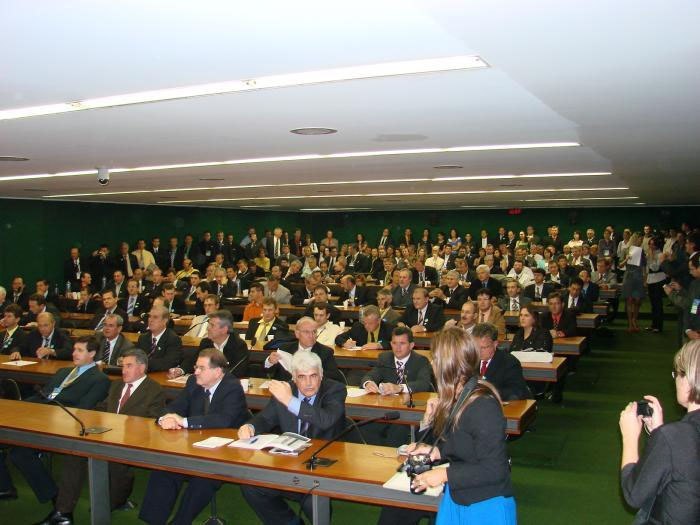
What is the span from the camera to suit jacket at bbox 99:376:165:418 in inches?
187

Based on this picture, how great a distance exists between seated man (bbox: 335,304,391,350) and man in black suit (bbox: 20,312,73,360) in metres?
2.90

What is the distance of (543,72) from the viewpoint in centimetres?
354

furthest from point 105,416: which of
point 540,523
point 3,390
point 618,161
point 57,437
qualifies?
point 618,161

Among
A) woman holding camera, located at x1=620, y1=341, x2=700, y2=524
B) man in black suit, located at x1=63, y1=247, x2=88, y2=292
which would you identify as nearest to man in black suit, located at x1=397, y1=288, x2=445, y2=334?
woman holding camera, located at x1=620, y1=341, x2=700, y2=524

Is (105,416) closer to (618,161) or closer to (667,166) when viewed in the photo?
(618,161)

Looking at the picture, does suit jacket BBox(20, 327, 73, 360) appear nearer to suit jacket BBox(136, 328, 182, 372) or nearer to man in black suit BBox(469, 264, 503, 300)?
suit jacket BBox(136, 328, 182, 372)

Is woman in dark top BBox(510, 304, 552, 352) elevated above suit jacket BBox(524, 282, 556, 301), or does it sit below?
below

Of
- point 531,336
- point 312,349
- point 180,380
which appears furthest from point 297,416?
point 531,336

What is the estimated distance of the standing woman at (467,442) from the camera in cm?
273

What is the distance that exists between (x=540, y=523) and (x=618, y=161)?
497cm

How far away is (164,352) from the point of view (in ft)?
21.5

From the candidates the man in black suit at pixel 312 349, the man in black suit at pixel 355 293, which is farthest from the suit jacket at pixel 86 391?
the man in black suit at pixel 355 293

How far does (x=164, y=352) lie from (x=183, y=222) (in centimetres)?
1303

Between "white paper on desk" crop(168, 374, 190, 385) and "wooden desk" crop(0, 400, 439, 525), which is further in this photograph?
"white paper on desk" crop(168, 374, 190, 385)
